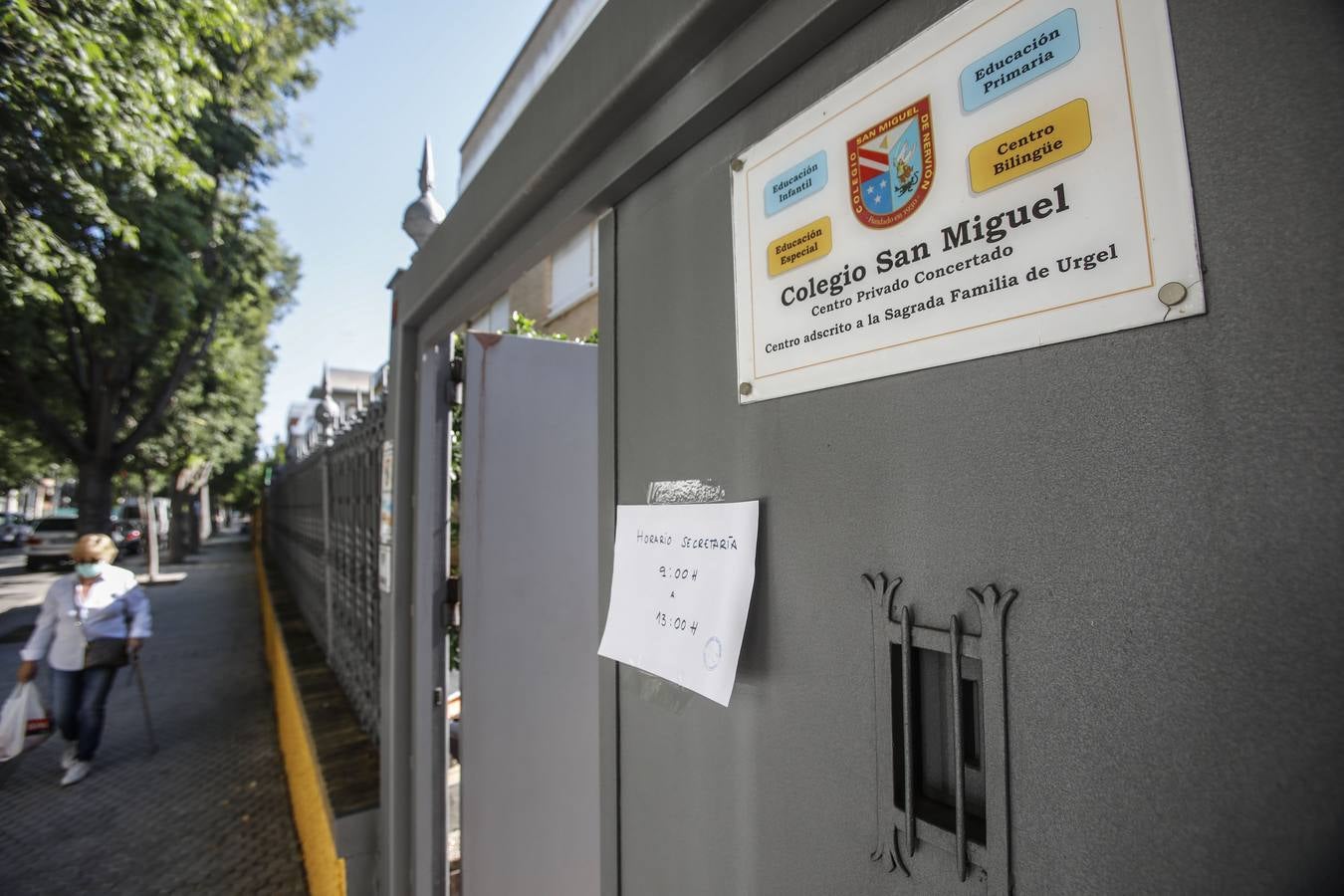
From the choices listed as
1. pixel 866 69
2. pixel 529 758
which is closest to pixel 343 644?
pixel 529 758

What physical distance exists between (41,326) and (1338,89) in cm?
1579

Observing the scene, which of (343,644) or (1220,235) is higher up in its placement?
(1220,235)

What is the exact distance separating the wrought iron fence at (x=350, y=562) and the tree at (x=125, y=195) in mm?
3596

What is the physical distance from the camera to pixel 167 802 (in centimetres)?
484

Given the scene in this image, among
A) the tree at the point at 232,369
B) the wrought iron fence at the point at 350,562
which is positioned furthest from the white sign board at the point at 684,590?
the tree at the point at 232,369

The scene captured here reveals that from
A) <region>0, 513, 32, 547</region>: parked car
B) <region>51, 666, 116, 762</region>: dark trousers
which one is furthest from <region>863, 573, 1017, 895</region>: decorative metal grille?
<region>0, 513, 32, 547</region>: parked car

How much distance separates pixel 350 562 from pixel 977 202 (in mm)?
4668

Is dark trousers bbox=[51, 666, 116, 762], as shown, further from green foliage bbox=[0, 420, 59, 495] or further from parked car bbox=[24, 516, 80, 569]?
green foliage bbox=[0, 420, 59, 495]

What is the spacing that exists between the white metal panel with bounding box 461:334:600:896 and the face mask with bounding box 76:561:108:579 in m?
5.67

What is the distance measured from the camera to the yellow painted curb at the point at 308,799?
10.1 ft

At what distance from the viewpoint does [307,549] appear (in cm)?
762

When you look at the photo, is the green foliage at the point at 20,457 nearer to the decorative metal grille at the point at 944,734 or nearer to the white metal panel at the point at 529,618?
the white metal panel at the point at 529,618

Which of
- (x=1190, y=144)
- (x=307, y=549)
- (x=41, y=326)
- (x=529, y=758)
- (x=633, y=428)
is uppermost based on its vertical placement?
(x=41, y=326)

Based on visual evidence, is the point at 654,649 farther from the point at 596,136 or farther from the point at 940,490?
the point at 596,136
